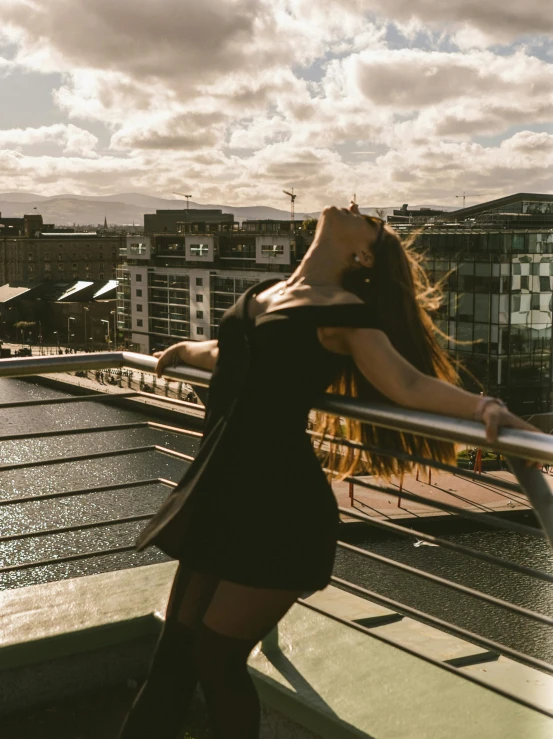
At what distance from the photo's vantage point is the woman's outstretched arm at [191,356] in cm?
185

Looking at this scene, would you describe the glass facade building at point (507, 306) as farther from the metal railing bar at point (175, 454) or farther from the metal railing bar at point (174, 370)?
the metal railing bar at point (174, 370)

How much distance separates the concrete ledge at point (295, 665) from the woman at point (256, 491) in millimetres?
424

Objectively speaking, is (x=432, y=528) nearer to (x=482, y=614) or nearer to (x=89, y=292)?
(x=482, y=614)

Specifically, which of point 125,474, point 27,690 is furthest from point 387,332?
point 125,474

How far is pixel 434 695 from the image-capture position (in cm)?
182

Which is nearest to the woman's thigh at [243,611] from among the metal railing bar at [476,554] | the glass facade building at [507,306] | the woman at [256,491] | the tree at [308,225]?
the woman at [256,491]

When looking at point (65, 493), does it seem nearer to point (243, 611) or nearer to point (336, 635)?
point (336, 635)

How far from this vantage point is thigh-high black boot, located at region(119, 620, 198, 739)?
56.9 inches

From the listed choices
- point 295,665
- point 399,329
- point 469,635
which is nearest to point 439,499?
point 295,665

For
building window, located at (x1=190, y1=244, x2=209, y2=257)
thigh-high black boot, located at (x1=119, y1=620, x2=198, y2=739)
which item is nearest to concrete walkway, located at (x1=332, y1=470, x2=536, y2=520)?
thigh-high black boot, located at (x1=119, y1=620, x2=198, y2=739)

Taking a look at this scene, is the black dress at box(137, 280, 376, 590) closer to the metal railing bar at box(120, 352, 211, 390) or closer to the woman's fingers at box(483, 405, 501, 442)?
the woman's fingers at box(483, 405, 501, 442)

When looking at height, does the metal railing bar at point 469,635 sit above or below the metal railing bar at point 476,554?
below

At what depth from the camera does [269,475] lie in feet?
4.56

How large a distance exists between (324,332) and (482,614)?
21.7 m
